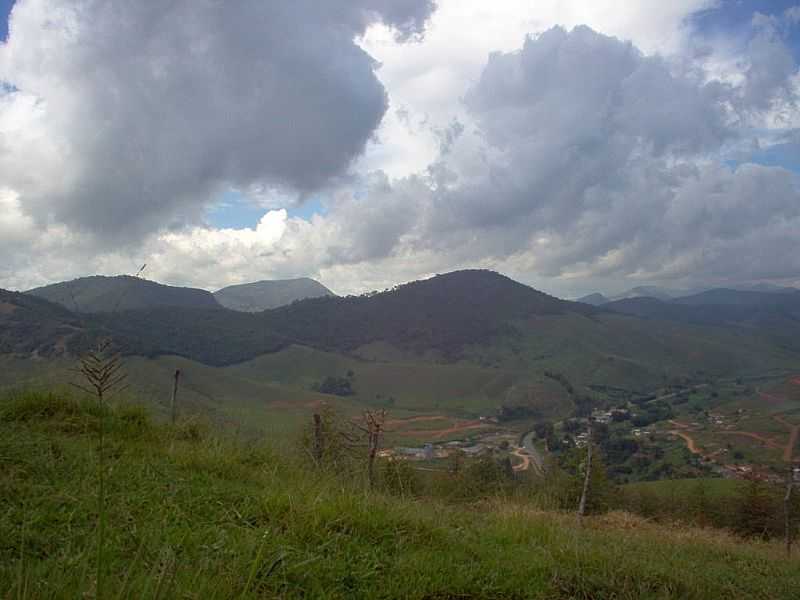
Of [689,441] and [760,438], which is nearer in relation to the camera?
[760,438]

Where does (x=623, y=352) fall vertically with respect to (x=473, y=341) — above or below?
below

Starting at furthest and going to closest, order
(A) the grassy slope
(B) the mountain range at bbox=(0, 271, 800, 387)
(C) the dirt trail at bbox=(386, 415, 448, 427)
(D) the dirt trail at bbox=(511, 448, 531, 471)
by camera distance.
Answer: (B) the mountain range at bbox=(0, 271, 800, 387)
(A) the grassy slope
(C) the dirt trail at bbox=(386, 415, 448, 427)
(D) the dirt trail at bbox=(511, 448, 531, 471)

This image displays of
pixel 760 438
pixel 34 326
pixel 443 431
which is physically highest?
pixel 34 326

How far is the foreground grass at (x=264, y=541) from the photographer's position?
3295 millimetres

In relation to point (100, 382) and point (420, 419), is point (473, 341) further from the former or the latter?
point (100, 382)

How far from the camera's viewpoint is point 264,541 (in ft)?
11.4

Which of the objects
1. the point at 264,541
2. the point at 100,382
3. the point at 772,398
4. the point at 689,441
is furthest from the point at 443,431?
the point at 100,382

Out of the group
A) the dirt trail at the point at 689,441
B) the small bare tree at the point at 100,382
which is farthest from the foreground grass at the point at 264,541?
the dirt trail at the point at 689,441

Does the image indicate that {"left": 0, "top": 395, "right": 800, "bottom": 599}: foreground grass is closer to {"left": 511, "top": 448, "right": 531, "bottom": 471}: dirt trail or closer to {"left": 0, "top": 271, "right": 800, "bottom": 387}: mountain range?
{"left": 511, "top": 448, "right": 531, "bottom": 471}: dirt trail

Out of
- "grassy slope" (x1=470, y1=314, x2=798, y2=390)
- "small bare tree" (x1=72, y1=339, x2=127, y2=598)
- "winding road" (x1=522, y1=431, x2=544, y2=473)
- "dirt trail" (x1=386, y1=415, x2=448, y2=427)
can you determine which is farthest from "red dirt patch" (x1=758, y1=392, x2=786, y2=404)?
"small bare tree" (x1=72, y1=339, x2=127, y2=598)

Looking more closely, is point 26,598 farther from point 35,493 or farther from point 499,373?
point 499,373

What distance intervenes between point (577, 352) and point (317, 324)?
8862 cm

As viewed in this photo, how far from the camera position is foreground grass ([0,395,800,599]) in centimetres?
330

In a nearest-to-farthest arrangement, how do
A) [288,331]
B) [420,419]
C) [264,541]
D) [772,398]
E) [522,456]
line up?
[264,541], [522,456], [772,398], [420,419], [288,331]
